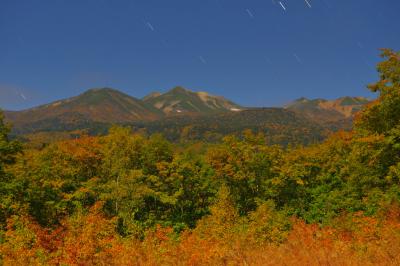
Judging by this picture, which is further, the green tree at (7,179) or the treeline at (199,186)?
the green tree at (7,179)

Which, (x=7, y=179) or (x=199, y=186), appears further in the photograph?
(x=199, y=186)

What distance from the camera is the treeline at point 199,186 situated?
2636 cm

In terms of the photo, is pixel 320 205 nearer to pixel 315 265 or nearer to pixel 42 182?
pixel 42 182

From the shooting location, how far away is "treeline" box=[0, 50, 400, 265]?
2636 centimetres

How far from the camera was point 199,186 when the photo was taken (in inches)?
1802

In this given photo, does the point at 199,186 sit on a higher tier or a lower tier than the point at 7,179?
lower

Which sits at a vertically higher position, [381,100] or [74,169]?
[381,100]

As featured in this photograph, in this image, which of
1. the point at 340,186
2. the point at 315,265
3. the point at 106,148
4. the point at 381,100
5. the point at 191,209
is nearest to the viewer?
the point at 315,265

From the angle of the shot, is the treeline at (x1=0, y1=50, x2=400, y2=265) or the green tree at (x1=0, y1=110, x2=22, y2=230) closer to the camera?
the treeline at (x1=0, y1=50, x2=400, y2=265)

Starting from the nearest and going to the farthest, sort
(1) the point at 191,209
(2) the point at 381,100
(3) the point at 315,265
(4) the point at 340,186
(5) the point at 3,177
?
(3) the point at 315,265
(2) the point at 381,100
(5) the point at 3,177
(1) the point at 191,209
(4) the point at 340,186

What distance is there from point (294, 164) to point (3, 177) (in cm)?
3023

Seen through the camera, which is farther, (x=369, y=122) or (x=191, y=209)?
(x=191, y=209)

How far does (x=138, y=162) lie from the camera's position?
44625mm

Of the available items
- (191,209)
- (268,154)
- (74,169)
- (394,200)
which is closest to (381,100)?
(394,200)
